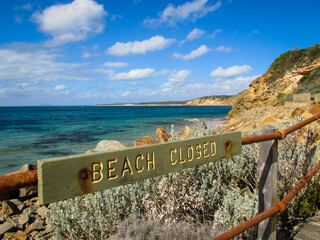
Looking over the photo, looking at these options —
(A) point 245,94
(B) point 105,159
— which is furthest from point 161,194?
(A) point 245,94

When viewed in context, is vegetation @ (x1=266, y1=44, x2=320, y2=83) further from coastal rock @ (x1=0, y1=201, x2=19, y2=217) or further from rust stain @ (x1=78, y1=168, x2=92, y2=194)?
rust stain @ (x1=78, y1=168, x2=92, y2=194)

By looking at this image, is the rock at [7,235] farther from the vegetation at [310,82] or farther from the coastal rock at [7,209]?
the vegetation at [310,82]

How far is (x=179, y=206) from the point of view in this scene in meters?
2.96

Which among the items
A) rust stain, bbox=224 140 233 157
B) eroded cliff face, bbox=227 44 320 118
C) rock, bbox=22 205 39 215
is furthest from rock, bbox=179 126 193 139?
eroded cliff face, bbox=227 44 320 118

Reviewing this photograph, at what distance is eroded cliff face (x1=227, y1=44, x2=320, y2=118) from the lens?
94.2 feet

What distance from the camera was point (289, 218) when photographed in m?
2.56

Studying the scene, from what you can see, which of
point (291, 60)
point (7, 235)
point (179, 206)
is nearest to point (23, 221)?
point (7, 235)

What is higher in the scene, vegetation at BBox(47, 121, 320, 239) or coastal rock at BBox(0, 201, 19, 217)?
vegetation at BBox(47, 121, 320, 239)

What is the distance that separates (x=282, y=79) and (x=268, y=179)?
35296 mm

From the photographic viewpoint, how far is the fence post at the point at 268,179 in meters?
1.79

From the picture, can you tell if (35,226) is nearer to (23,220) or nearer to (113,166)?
(23,220)

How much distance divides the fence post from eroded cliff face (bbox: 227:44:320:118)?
29097 millimetres

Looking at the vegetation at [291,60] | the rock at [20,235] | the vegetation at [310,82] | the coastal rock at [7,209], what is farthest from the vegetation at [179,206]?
the vegetation at [291,60]

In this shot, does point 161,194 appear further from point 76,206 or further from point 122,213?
point 76,206
